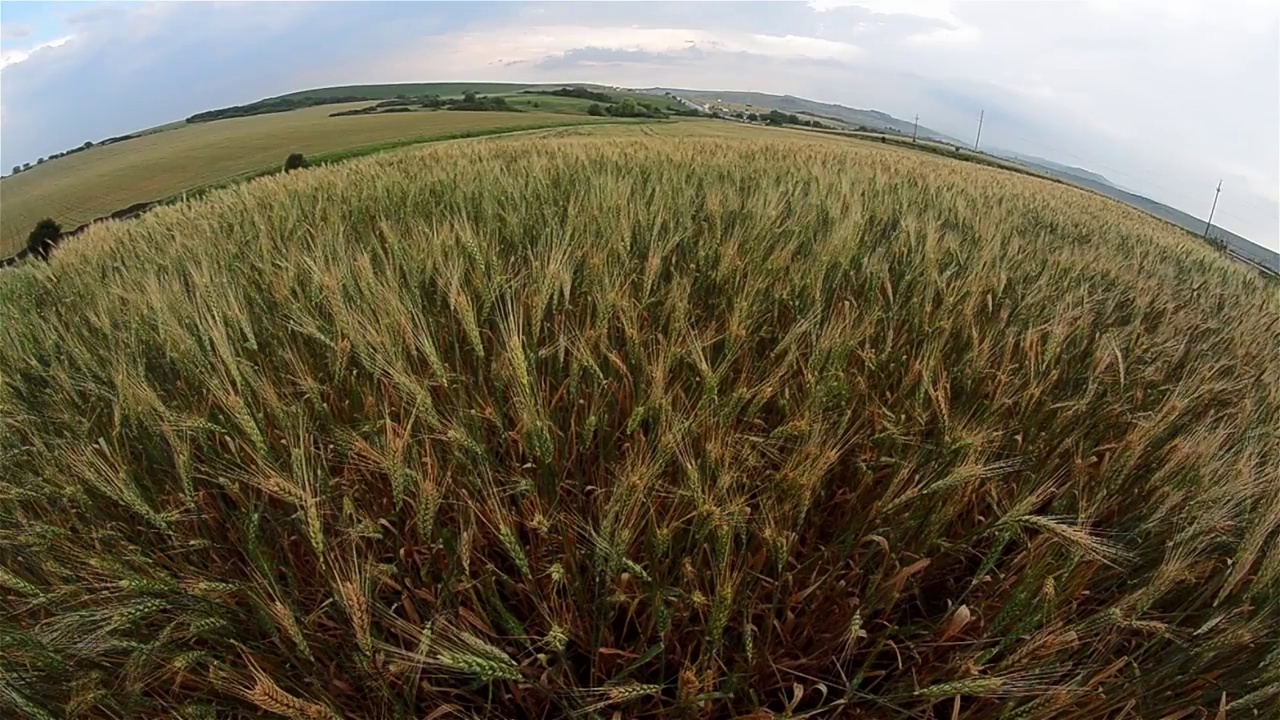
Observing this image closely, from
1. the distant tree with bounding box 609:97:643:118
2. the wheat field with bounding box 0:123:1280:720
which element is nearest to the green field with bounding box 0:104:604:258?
the distant tree with bounding box 609:97:643:118

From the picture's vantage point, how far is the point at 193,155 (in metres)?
16.1

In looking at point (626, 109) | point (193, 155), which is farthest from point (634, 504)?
point (626, 109)

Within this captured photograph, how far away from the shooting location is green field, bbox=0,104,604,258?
13.1m

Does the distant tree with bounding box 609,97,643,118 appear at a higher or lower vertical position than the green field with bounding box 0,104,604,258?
higher

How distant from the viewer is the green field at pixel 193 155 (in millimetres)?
13141

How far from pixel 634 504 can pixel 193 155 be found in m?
20.6

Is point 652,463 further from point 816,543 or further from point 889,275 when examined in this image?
point 889,275

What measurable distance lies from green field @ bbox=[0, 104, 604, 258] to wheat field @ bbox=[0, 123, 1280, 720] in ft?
43.5

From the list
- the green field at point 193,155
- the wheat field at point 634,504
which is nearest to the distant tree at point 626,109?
the green field at point 193,155

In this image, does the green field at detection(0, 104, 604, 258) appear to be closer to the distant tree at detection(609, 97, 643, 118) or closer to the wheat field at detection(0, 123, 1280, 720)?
the distant tree at detection(609, 97, 643, 118)

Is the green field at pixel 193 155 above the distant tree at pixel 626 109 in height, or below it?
below

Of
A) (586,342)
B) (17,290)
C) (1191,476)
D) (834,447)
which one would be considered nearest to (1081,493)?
(1191,476)

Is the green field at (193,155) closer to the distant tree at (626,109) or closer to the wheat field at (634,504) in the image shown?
the distant tree at (626,109)

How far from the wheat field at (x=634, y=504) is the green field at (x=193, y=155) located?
43.5ft
